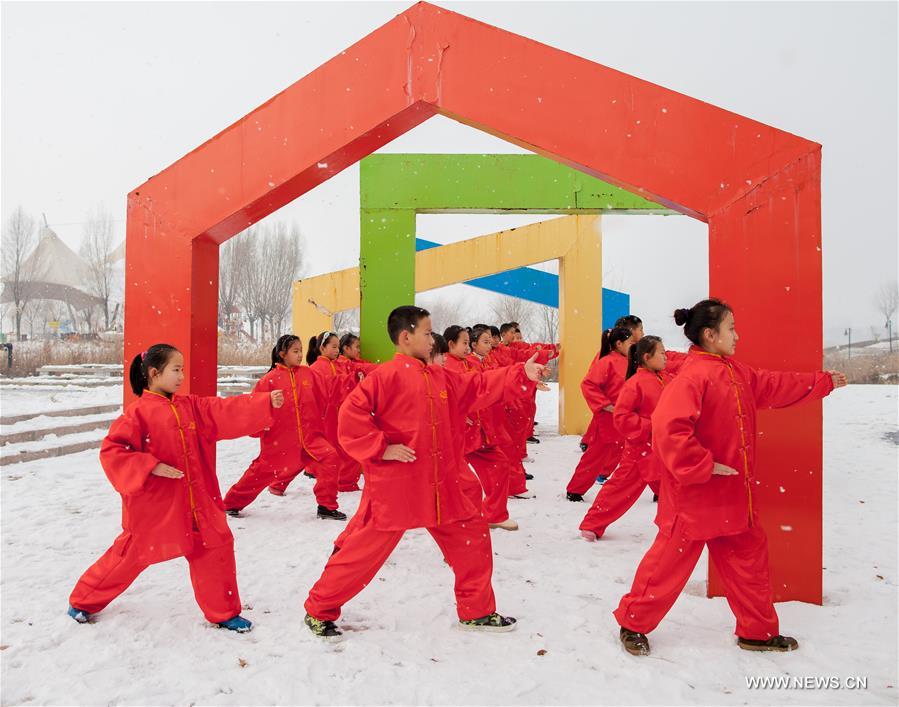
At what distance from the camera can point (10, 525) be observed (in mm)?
5367

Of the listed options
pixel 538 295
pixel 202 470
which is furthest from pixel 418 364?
pixel 538 295

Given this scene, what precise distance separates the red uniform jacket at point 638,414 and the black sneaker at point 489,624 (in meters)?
2.05

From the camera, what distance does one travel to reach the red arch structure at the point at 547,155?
3.68 m

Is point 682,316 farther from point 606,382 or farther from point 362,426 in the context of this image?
point 606,382

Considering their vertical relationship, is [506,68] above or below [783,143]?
above

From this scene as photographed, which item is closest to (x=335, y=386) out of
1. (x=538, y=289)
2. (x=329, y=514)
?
(x=329, y=514)

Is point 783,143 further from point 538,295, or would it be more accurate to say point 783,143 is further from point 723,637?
point 538,295

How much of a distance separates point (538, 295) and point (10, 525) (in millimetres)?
11000

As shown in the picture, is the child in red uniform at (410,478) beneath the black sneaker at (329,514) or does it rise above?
above

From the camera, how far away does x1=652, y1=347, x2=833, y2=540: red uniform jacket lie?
2854 mm

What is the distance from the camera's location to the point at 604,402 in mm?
5996

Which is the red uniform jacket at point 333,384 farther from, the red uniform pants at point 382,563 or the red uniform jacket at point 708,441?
the red uniform jacket at point 708,441

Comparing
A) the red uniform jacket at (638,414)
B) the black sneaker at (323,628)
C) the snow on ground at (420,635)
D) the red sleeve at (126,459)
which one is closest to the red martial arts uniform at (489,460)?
the snow on ground at (420,635)

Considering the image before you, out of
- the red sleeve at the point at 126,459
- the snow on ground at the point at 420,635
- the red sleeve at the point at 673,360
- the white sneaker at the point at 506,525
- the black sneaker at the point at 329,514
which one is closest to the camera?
the snow on ground at the point at 420,635
